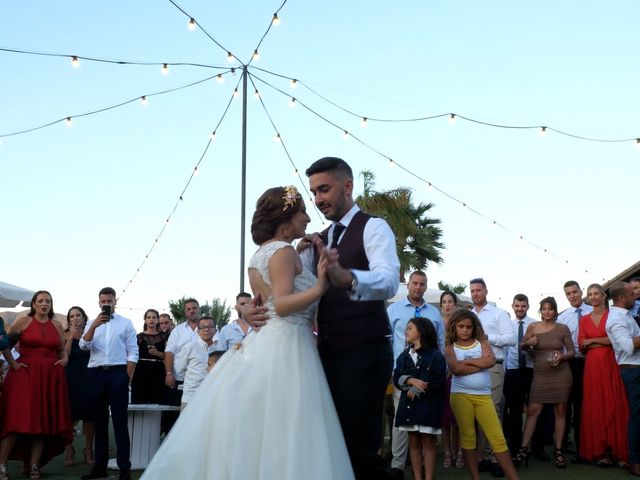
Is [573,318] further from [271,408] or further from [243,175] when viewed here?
[271,408]

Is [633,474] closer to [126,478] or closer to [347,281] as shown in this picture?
A: [126,478]

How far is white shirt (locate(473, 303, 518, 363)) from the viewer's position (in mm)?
8820

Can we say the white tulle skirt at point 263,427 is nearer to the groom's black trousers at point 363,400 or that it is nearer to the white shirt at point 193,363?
the groom's black trousers at point 363,400

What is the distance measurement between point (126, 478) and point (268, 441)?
518 centimetres

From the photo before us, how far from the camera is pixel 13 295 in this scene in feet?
47.9

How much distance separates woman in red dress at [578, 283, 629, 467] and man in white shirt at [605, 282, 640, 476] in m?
0.43

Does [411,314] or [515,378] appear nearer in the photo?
[411,314]

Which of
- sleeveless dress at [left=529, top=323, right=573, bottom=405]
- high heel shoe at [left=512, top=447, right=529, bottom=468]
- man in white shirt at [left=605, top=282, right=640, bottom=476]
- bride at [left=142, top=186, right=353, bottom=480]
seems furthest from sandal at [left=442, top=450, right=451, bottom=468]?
bride at [left=142, top=186, right=353, bottom=480]

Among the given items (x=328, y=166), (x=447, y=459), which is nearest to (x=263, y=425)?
(x=328, y=166)

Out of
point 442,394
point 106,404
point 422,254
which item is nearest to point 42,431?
point 106,404

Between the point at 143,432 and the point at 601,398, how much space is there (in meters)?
5.27

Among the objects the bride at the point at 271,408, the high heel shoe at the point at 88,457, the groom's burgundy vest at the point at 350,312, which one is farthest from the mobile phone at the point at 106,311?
the groom's burgundy vest at the point at 350,312

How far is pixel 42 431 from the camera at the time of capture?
8711 millimetres

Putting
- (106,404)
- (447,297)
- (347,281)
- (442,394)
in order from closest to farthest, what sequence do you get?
(347,281) → (442,394) → (106,404) → (447,297)
